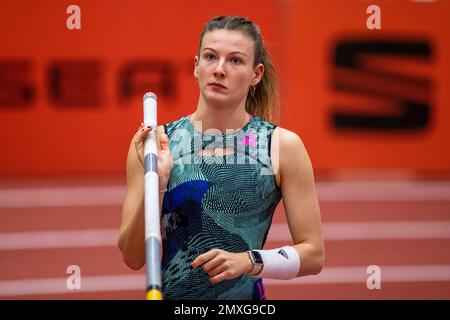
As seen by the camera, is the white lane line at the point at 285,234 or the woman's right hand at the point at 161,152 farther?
the white lane line at the point at 285,234

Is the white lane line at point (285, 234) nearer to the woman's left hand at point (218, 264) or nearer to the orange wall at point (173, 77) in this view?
the orange wall at point (173, 77)

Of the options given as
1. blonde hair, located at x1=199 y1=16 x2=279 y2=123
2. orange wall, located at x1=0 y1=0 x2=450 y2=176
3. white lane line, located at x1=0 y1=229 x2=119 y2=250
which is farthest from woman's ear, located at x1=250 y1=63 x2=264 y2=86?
orange wall, located at x1=0 y1=0 x2=450 y2=176

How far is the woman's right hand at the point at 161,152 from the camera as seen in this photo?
266 cm

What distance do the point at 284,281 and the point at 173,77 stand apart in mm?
3533

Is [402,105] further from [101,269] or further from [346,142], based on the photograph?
[101,269]

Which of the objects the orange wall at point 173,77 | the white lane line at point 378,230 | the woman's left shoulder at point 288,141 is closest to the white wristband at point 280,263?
the woman's left shoulder at point 288,141

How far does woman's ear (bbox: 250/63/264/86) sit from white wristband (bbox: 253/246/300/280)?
62cm

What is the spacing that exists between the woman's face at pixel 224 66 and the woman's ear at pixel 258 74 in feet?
0.28

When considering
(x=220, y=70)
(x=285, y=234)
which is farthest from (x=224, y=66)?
(x=285, y=234)

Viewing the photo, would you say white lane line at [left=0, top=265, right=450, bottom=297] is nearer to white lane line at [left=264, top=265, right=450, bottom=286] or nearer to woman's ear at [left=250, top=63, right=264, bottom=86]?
white lane line at [left=264, top=265, right=450, bottom=286]

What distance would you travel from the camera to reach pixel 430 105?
32.0 feet

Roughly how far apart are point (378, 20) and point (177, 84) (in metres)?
2.40

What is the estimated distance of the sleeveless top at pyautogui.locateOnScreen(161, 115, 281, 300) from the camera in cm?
289

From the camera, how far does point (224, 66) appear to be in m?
2.83
